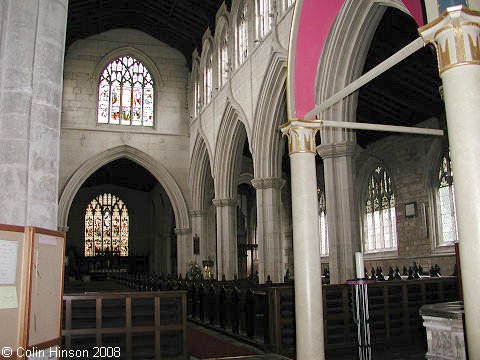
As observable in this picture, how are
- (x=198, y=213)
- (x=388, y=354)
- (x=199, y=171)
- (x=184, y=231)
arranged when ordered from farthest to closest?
(x=184, y=231) → (x=198, y=213) → (x=199, y=171) → (x=388, y=354)

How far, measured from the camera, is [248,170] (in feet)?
77.6

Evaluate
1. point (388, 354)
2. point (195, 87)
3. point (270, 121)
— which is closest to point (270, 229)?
point (270, 121)

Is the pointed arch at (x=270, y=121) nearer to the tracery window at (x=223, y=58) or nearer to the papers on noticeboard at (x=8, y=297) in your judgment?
the tracery window at (x=223, y=58)

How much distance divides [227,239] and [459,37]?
14012mm

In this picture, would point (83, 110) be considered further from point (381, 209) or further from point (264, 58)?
point (381, 209)

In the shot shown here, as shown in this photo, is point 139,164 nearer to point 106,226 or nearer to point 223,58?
point 223,58

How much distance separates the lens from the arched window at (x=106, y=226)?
30.0m

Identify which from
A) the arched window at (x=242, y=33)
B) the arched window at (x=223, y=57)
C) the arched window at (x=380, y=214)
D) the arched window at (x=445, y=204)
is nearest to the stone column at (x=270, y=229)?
the arched window at (x=242, y=33)

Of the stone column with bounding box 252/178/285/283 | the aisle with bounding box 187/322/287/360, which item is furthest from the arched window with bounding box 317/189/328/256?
the aisle with bounding box 187/322/287/360

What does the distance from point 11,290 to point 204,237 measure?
58.5ft

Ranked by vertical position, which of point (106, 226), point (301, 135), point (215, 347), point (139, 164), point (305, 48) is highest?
point (139, 164)

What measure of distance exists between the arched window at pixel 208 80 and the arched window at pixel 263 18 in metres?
4.78

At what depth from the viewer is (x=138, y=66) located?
70.4ft

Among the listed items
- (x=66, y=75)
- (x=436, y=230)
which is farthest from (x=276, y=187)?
(x=66, y=75)
